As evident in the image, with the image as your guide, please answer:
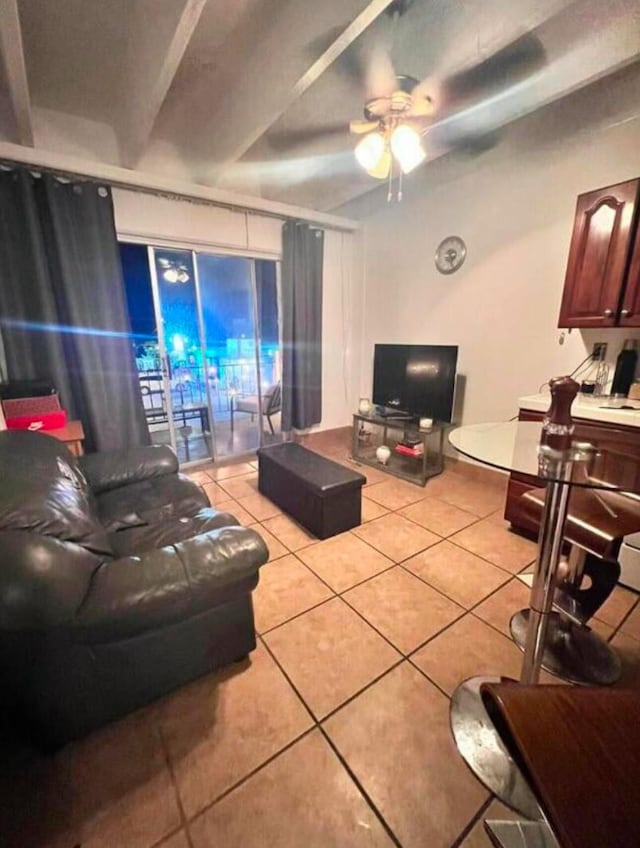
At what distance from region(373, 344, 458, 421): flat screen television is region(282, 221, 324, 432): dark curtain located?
2.46 ft

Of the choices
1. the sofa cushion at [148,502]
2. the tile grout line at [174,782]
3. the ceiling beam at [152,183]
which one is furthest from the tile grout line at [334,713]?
the ceiling beam at [152,183]

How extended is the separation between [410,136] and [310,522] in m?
2.25

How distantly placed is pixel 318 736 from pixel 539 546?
97cm

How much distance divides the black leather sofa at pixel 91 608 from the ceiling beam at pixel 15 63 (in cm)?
166

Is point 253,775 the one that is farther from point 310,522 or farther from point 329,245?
point 329,245

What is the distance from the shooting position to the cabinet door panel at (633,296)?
1.93m

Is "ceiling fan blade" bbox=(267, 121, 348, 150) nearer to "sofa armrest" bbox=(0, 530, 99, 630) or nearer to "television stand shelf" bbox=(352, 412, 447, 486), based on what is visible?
"television stand shelf" bbox=(352, 412, 447, 486)

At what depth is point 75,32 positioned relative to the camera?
1804 mm

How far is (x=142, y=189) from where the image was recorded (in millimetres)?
2830

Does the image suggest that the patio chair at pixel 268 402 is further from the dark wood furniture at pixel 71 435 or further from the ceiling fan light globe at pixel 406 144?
the ceiling fan light globe at pixel 406 144

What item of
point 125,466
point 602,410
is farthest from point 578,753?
point 125,466

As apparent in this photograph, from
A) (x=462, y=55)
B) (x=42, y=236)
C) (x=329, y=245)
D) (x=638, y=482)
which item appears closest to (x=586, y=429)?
(x=638, y=482)

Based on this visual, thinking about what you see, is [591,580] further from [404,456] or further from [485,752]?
[404,456]

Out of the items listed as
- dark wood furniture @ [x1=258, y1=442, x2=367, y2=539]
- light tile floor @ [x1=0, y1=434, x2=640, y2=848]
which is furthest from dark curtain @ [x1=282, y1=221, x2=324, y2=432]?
light tile floor @ [x1=0, y1=434, x2=640, y2=848]
